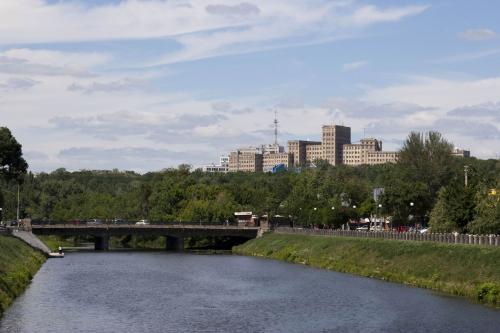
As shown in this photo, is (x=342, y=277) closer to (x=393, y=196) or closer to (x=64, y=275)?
(x=64, y=275)

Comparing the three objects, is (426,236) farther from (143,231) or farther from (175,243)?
(175,243)

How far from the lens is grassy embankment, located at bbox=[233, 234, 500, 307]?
8038cm

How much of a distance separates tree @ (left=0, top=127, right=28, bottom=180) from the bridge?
34.1 ft

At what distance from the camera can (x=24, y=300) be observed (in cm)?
7738

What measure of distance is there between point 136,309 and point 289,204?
125460mm

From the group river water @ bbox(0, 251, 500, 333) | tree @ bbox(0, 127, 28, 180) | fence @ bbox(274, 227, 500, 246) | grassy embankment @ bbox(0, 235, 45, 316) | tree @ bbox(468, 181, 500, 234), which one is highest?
tree @ bbox(0, 127, 28, 180)

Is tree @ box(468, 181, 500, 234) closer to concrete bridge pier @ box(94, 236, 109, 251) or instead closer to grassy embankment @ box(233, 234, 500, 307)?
grassy embankment @ box(233, 234, 500, 307)

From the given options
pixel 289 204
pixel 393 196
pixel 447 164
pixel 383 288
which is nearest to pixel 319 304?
pixel 383 288

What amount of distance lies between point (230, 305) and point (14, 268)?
28458 millimetres

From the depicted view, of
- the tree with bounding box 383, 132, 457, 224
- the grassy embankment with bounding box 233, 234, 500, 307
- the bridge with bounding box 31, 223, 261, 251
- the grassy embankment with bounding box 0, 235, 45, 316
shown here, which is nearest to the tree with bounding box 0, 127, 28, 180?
the bridge with bounding box 31, 223, 261, 251

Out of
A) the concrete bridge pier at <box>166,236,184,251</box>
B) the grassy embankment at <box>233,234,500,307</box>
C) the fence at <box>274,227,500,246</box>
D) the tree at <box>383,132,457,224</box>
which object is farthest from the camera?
the concrete bridge pier at <box>166,236,184,251</box>

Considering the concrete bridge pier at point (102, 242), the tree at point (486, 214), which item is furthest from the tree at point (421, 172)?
the concrete bridge pier at point (102, 242)

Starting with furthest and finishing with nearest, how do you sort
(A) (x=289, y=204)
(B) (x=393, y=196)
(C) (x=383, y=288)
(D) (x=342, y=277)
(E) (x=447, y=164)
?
(A) (x=289, y=204)
(E) (x=447, y=164)
(B) (x=393, y=196)
(D) (x=342, y=277)
(C) (x=383, y=288)

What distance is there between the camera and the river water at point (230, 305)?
64188 millimetres
